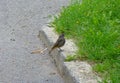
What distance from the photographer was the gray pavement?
6.09 meters

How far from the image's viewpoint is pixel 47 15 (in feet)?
30.3

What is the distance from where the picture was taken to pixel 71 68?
5.63 metres

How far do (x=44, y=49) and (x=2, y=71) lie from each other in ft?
3.78

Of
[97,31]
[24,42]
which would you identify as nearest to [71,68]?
[97,31]

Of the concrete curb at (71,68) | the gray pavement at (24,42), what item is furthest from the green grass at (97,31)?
the gray pavement at (24,42)

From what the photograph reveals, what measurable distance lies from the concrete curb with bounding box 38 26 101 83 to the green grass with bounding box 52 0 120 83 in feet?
0.38

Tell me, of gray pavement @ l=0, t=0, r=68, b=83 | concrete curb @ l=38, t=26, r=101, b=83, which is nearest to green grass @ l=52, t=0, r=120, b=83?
concrete curb @ l=38, t=26, r=101, b=83

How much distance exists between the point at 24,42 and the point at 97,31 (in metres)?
1.68

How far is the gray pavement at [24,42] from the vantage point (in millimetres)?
6086

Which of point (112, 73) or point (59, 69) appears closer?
point (112, 73)

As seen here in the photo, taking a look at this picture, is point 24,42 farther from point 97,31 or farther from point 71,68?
point 71,68

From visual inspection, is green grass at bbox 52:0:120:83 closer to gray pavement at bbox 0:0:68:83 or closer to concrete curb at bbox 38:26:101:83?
concrete curb at bbox 38:26:101:83

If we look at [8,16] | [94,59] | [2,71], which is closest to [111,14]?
[94,59]

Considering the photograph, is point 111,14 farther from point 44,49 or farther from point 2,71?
Answer: point 2,71
